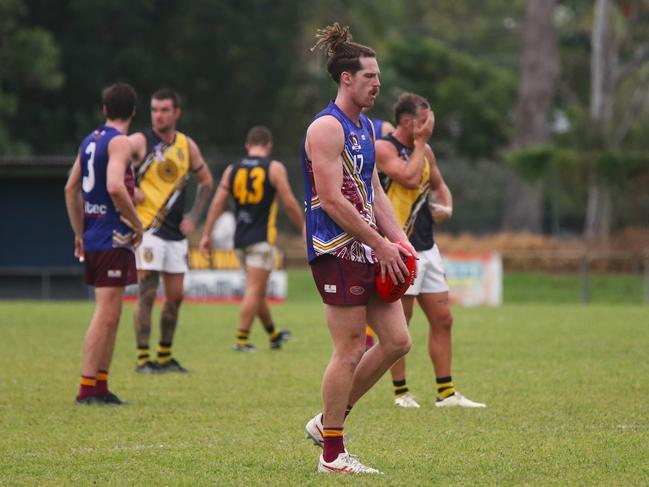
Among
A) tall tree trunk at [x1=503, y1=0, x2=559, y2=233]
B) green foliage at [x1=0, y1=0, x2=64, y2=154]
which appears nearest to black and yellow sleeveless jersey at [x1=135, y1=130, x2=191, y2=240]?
green foliage at [x1=0, y1=0, x2=64, y2=154]

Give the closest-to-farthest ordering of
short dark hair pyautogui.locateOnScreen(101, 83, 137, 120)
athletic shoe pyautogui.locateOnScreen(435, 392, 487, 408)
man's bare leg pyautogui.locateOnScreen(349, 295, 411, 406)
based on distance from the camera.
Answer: man's bare leg pyautogui.locateOnScreen(349, 295, 411, 406) → athletic shoe pyautogui.locateOnScreen(435, 392, 487, 408) → short dark hair pyautogui.locateOnScreen(101, 83, 137, 120)

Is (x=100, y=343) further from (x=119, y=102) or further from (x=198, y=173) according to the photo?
(x=198, y=173)

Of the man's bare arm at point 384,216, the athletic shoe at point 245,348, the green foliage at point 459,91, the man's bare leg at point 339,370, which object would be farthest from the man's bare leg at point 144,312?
the green foliage at point 459,91

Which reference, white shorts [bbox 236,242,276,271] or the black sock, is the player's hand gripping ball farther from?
white shorts [bbox 236,242,276,271]

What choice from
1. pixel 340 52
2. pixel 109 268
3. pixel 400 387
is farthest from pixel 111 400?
pixel 340 52

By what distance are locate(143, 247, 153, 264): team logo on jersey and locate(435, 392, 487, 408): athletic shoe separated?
3.61 metres

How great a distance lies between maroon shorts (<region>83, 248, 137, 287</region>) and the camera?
9.45 m

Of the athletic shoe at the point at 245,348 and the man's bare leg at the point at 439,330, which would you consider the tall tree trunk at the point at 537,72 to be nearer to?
the athletic shoe at the point at 245,348

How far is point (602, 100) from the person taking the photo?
33.4 metres

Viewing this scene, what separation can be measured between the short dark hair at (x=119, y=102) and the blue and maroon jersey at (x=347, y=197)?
335 centimetres

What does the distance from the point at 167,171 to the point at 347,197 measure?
5.52 meters

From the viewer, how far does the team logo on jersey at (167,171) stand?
11.8 m

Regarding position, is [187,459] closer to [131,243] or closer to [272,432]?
[272,432]

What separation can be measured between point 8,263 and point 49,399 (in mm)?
17424
